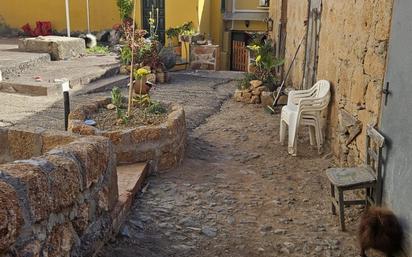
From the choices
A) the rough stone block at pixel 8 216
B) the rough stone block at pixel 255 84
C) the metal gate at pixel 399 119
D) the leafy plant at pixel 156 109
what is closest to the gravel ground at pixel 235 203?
the metal gate at pixel 399 119

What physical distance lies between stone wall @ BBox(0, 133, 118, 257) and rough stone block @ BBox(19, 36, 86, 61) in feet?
29.0

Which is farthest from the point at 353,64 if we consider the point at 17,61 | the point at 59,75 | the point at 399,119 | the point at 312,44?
the point at 17,61

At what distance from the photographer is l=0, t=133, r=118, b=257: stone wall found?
1724 mm

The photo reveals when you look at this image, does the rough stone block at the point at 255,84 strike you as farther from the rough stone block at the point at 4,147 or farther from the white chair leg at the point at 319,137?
the rough stone block at the point at 4,147

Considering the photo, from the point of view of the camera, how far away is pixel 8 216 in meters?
1.63

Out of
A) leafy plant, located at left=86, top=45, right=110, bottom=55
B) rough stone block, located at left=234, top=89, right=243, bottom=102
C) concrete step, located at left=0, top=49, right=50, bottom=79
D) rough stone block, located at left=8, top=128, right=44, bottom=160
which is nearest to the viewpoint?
rough stone block, located at left=8, top=128, right=44, bottom=160

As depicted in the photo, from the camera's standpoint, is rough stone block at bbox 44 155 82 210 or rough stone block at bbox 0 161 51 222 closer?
rough stone block at bbox 0 161 51 222

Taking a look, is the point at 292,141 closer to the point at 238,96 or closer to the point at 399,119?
the point at 399,119

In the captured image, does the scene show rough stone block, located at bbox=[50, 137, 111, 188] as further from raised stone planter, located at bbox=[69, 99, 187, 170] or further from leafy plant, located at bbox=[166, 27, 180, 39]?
leafy plant, located at bbox=[166, 27, 180, 39]

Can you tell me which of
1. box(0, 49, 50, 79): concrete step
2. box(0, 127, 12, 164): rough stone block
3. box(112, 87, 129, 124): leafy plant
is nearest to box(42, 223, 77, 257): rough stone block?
box(0, 127, 12, 164): rough stone block

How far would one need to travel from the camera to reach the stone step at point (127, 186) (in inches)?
126

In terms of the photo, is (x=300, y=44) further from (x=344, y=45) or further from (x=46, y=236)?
(x=46, y=236)

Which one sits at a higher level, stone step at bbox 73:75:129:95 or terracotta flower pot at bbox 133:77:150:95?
terracotta flower pot at bbox 133:77:150:95

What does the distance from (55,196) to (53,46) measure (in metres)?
10.1
